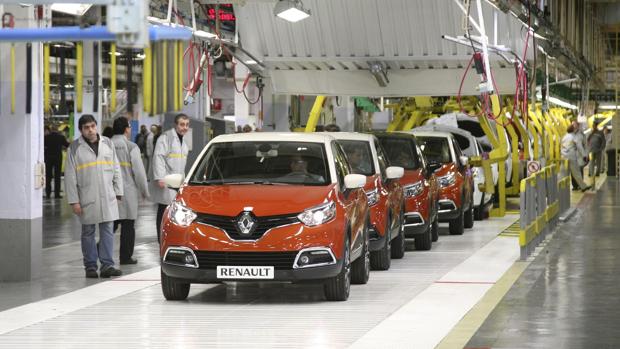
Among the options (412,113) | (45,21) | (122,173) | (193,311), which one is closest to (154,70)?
(193,311)

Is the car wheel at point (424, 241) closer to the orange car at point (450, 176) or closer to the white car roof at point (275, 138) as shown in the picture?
the orange car at point (450, 176)

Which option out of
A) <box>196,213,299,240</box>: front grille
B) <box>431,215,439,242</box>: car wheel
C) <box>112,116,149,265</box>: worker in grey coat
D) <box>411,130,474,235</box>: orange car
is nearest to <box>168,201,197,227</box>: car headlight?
<box>196,213,299,240</box>: front grille

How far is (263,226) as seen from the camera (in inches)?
496

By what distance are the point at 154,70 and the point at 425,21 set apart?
1523cm

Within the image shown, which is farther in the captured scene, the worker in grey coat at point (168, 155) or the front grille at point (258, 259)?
the worker in grey coat at point (168, 155)

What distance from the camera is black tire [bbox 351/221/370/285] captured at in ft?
46.9

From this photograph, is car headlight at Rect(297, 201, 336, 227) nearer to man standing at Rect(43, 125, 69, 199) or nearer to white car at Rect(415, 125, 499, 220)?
white car at Rect(415, 125, 499, 220)

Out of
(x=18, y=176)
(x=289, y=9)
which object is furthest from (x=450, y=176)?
(x=18, y=176)

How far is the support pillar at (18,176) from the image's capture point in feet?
47.3

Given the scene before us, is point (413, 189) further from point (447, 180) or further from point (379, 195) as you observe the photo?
point (379, 195)

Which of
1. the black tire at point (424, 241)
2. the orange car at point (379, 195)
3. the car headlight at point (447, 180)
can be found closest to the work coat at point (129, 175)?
the orange car at point (379, 195)

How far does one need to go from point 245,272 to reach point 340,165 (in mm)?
A: 2082

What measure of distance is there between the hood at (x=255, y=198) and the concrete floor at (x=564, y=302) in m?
2.03

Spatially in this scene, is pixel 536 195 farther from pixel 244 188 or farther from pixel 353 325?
pixel 353 325
